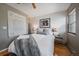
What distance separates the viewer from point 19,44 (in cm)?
145

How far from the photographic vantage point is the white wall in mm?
1477

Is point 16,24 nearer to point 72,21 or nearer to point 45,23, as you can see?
point 45,23

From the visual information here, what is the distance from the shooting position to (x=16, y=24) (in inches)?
58.3

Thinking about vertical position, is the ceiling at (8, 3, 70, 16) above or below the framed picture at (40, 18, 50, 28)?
above

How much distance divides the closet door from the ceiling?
0.42 feet

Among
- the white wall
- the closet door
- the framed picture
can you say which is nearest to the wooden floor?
the white wall

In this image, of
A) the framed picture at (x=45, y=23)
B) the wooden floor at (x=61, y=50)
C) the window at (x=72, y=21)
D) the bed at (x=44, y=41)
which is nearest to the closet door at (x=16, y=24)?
the bed at (x=44, y=41)

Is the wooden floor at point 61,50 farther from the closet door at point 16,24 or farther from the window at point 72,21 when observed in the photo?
the closet door at point 16,24

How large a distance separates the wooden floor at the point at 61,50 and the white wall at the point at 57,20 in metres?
0.24

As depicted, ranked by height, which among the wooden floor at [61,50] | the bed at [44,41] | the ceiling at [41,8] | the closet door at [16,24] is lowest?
the wooden floor at [61,50]

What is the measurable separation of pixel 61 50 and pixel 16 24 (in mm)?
807

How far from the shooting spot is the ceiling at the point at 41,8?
143cm

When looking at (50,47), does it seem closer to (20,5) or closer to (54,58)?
(54,58)

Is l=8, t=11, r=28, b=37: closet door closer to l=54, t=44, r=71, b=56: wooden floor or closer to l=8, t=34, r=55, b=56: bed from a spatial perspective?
l=8, t=34, r=55, b=56: bed
